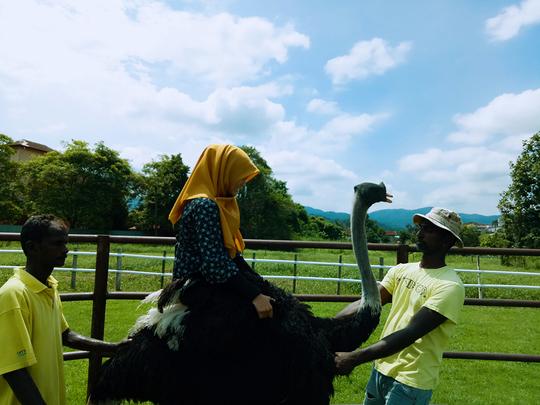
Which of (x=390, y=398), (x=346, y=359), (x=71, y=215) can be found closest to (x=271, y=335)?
(x=346, y=359)

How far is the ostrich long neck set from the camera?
2.69 m

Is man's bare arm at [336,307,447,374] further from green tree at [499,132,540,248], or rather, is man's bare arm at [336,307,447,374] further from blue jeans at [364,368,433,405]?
green tree at [499,132,540,248]

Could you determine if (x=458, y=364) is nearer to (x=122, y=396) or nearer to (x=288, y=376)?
(x=288, y=376)

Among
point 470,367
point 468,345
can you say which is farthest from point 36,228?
point 468,345

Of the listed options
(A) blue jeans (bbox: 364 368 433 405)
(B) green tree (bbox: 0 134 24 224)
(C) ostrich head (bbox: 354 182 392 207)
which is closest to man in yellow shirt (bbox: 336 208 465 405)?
(A) blue jeans (bbox: 364 368 433 405)

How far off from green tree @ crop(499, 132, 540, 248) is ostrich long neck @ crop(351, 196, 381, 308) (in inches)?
1364

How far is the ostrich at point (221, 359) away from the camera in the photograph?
2260 mm

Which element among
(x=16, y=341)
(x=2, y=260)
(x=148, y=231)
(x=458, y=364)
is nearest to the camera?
(x=16, y=341)

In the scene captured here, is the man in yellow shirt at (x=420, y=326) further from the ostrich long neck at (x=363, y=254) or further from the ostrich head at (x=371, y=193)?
the ostrich head at (x=371, y=193)

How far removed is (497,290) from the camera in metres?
13.3

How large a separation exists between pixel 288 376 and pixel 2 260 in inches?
735

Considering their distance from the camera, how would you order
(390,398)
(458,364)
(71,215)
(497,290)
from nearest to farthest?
(390,398), (458,364), (497,290), (71,215)

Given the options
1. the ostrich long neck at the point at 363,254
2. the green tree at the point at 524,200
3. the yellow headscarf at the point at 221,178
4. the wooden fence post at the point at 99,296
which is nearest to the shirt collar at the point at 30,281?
the yellow headscarf at the point at 221,178

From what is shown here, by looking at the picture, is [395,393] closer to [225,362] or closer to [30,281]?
[225,362]
